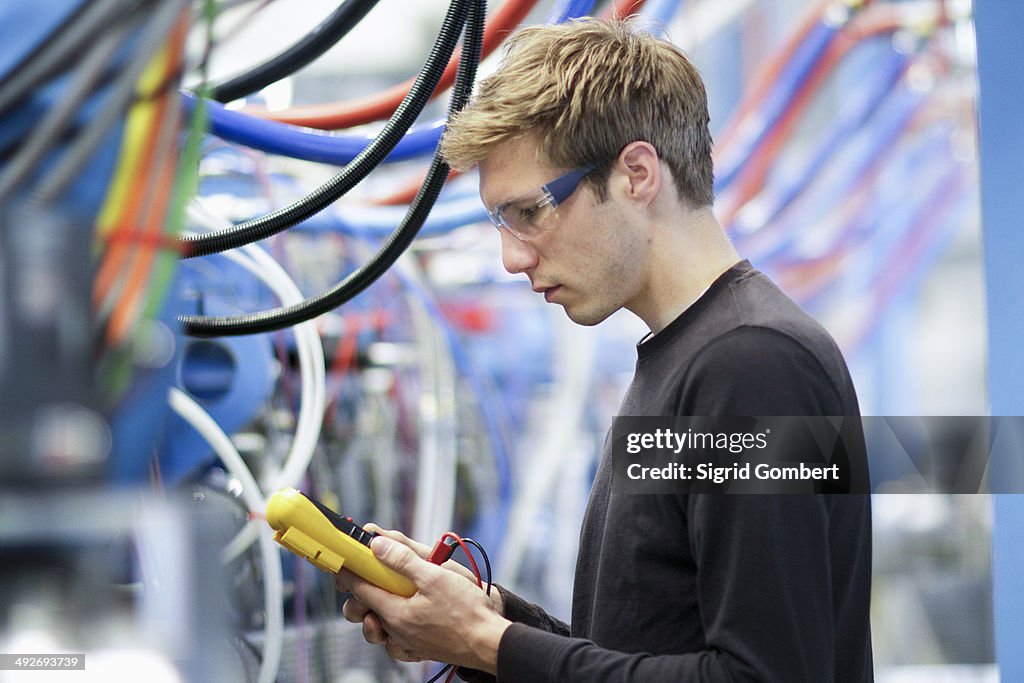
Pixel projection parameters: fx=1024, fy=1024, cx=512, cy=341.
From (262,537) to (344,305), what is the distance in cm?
81

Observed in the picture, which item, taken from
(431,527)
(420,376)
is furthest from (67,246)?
(420,376)

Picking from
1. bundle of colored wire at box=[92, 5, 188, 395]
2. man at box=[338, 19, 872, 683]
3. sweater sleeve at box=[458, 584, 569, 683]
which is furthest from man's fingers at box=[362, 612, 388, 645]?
bundle of colored wire at box=[92, 5, 188, 395]

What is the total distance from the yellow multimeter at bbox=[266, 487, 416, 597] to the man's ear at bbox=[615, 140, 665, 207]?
1.24 feet

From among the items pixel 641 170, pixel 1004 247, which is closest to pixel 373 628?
pixel 641 170

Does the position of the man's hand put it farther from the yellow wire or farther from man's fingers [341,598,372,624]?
the yellow wire

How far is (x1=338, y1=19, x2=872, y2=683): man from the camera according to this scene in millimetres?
733

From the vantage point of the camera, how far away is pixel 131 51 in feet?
1.55

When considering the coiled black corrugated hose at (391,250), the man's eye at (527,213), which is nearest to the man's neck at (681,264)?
the man's eye at (527,213)

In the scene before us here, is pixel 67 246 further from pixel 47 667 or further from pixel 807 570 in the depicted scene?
pixel 807 570

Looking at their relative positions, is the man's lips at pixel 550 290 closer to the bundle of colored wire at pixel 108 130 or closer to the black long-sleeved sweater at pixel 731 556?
the black long-sleeved sweater at pixel 731 556

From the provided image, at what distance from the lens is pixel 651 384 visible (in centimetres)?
89

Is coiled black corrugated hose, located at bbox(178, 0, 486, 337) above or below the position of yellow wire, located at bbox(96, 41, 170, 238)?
above

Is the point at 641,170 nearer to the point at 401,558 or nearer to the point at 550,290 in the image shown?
the point at 550,290

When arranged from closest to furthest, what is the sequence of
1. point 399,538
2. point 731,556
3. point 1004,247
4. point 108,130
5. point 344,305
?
1. point 108,130
2. point 731,556
3. point 399,538
4. point 1004,247
5. point 344,305
